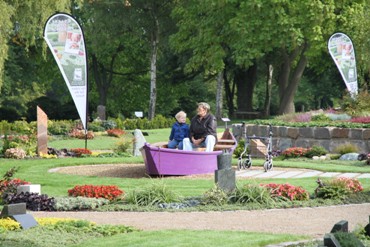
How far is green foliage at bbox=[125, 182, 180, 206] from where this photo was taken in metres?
15.5

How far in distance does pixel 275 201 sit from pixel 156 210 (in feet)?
6.67

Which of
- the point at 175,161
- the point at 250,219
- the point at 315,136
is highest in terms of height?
the point at 315,136

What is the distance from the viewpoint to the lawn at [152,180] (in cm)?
1131

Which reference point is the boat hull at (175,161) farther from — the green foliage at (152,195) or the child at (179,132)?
the green foliage at (152,195)


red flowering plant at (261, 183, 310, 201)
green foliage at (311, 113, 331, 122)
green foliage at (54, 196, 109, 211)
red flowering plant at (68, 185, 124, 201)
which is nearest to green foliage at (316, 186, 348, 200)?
red flowering plant at (261, 183, 310, 201)

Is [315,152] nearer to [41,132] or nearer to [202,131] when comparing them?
[202,131]

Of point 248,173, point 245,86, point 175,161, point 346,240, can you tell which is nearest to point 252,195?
point 175,161

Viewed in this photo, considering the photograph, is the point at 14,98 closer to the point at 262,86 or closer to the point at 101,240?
the point at 262,86

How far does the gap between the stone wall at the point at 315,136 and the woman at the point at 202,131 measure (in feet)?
22.5

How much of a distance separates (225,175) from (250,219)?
1841 millimetres

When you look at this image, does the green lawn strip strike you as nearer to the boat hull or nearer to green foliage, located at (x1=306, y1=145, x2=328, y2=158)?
the boat hull

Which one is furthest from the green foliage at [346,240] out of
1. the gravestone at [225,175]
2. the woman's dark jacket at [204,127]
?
the woman's dark jacket at [204,127]

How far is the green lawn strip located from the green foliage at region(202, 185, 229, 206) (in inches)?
122

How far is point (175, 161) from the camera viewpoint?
807 inches
